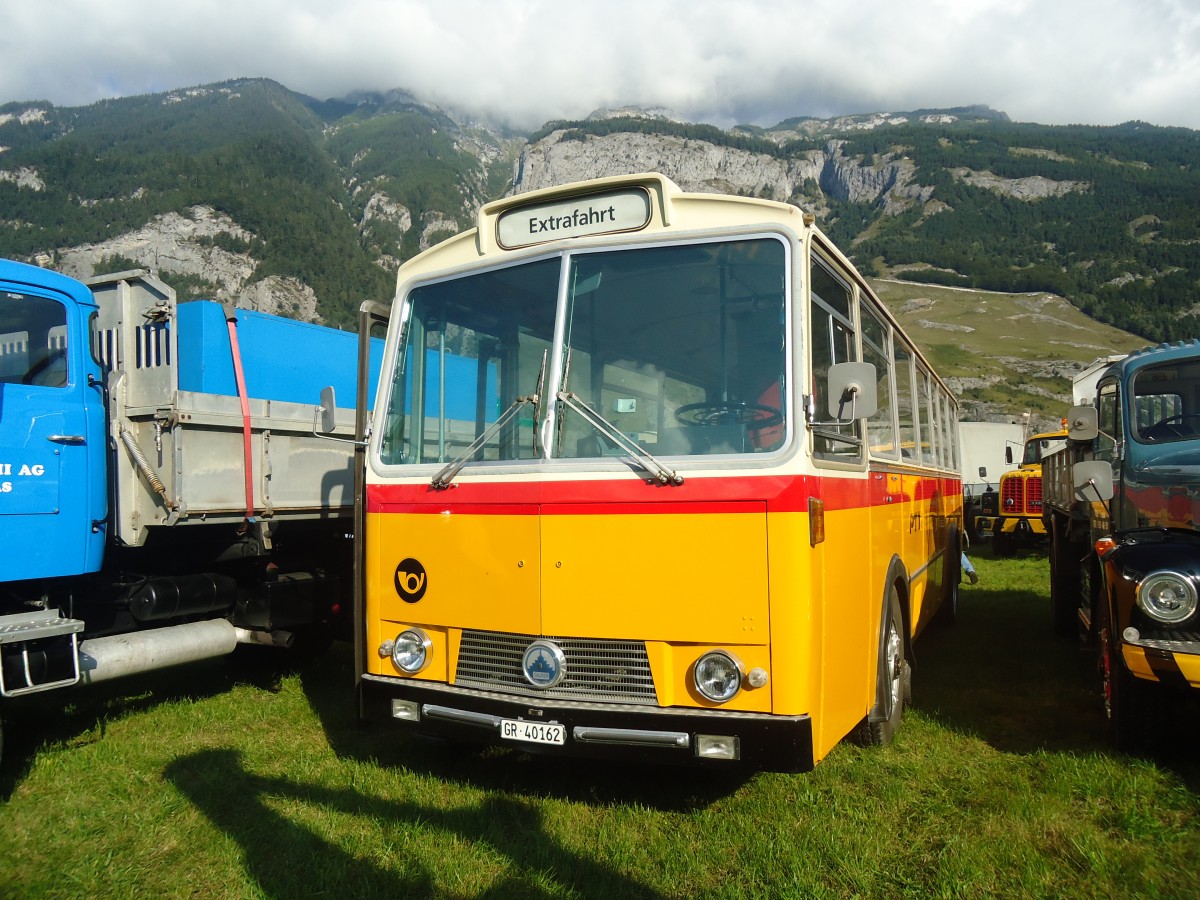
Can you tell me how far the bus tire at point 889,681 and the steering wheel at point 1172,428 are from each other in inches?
93.7

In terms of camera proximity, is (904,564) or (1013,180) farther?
(1013,180)

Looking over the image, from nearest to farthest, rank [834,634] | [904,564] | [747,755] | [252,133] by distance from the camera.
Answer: [747,755] < [834,634] < [904,564] < [252,133]

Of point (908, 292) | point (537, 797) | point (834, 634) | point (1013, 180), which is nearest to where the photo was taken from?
point (834, 634)

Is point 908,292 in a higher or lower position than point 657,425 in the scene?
higher

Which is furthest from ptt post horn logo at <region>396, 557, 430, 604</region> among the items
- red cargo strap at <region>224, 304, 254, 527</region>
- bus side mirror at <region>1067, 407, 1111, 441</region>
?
bus side mirror at <region>1067, 407, 1111, 441</region>

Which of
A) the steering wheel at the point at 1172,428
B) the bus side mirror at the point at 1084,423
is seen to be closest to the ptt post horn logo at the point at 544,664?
the bus side mirror at the point at 1084,423

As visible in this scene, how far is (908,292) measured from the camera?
147000 millimetres

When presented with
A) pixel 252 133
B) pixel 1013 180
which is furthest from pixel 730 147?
pixel 252 133

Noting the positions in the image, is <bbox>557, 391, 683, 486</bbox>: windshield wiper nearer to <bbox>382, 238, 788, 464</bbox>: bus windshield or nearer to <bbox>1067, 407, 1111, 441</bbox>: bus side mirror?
<bbox>382, 238, 788, 464</bbox>: bus windshield

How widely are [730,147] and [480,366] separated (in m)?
196

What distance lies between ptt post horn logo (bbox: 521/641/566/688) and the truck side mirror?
4145 mm

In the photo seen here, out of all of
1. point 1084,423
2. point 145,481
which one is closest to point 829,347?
point 1084,423

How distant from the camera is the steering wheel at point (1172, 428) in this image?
605 cm

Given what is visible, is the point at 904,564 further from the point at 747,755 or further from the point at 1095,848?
the point at 747,755
